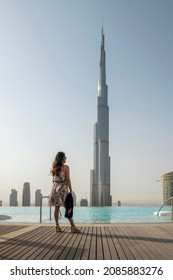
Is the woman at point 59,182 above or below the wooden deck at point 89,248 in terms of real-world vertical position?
above

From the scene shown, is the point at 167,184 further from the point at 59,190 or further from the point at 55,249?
the point at 55,249

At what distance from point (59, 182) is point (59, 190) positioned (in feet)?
0.62

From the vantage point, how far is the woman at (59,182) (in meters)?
7.11

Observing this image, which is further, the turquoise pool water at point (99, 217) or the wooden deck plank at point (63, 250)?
the turquoise pool water at point (99, 217)

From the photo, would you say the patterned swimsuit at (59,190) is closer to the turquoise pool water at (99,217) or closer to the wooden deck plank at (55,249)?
the wooden deck plank at (55,249)

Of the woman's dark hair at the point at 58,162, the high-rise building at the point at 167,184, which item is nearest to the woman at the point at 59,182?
the woman's dark hair at the point at 58,162

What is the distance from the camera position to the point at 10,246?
495 cm

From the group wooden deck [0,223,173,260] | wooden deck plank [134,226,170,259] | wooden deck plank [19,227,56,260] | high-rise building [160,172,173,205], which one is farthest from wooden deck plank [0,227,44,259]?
high-rise building [160,172,173,205]

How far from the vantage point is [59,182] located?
7223 millimetres

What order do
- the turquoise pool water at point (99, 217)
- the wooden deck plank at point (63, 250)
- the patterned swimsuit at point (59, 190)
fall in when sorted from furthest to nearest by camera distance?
the turquoise pool water at point (99, 217) < the patterned swimsuit at point (59, 190) < the wooden deck plank at point (63, 250)

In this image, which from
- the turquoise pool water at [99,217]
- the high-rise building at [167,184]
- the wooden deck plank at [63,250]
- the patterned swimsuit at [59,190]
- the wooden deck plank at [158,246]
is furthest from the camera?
the high-rise building at [167,184]

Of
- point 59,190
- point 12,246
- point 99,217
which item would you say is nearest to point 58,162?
point 59,190
